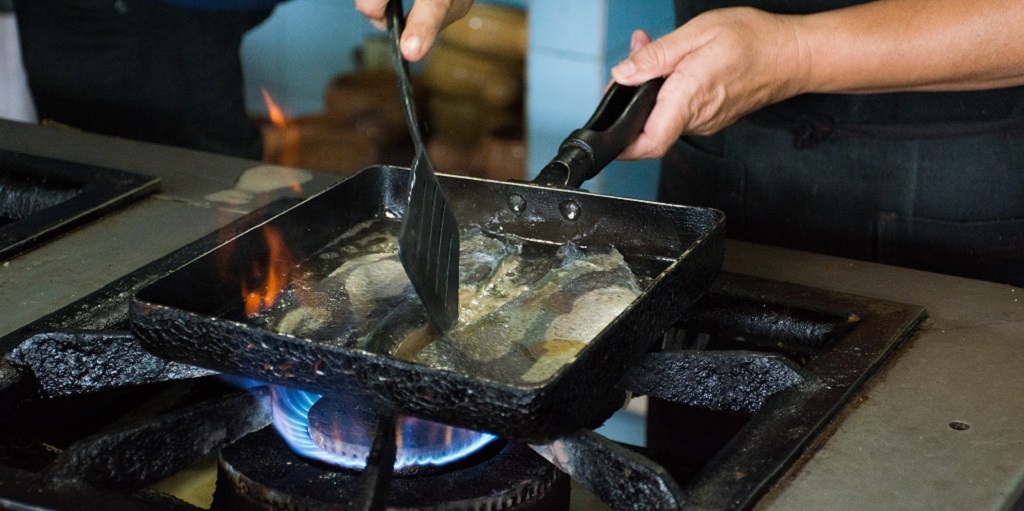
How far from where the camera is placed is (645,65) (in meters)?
1.35

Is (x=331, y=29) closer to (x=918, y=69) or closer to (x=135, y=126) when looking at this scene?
(x=135, y=126)

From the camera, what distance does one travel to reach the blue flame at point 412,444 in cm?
91

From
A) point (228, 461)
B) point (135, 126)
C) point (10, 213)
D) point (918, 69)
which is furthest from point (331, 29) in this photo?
point (228, 461)

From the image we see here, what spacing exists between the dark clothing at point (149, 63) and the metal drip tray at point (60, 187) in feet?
3.84

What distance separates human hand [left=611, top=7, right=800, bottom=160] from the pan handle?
0.06 feet

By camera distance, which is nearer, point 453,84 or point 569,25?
point 569,25

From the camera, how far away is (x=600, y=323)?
3.11 feet

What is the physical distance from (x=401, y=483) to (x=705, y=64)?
689mm

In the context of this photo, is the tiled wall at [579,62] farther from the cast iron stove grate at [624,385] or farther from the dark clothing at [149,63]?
the cast iron stove grate at [624,385]

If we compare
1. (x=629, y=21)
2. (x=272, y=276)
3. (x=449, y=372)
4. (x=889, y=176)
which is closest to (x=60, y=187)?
(x=272, y=276)

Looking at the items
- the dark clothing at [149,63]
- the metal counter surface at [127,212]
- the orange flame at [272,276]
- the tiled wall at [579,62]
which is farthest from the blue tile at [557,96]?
the orange flame at [272,276]

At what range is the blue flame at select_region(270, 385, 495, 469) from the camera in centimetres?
91

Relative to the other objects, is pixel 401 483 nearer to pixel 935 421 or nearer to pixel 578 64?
pixel 935 421

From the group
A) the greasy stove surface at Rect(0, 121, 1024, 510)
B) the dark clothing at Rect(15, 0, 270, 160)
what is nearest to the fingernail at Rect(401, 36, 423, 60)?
the greasy stove surface at Rect(0, 121, 1024, 510)
